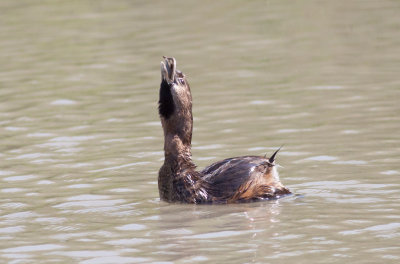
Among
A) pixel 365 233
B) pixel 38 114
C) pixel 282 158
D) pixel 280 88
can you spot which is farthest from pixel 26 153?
pixel 365 233

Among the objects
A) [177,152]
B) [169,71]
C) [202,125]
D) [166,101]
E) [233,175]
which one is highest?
[169,71]

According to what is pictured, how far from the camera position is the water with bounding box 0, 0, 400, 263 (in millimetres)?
9297

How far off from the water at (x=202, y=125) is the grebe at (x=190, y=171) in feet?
0.58

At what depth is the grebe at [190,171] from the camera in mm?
10617

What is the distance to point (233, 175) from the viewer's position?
10.6 metres

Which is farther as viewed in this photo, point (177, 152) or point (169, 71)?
point (177, 152)

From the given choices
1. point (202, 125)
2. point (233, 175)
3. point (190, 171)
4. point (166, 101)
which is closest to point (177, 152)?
point (190, 171)

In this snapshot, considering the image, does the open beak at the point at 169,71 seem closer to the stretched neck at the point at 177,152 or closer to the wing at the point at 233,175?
the stretched neck at the point at 177,152

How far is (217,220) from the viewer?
10000 mm

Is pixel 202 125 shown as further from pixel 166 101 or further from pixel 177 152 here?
pixel 166 101

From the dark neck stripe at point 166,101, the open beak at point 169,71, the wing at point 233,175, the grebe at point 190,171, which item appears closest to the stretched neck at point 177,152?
the grebe at point 190,171

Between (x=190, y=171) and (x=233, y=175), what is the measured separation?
58 cm

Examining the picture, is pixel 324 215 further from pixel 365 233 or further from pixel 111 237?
pixel 111 237

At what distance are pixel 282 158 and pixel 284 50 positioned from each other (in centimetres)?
599
